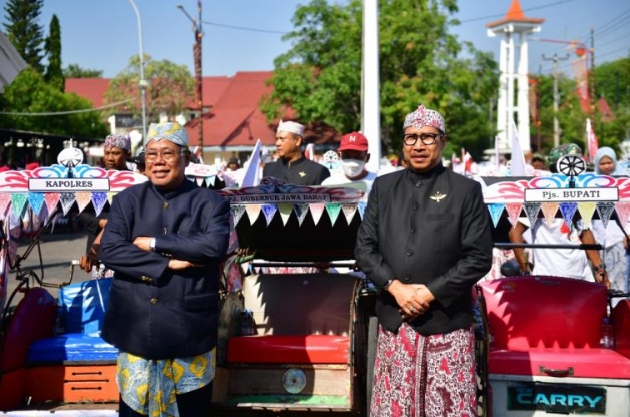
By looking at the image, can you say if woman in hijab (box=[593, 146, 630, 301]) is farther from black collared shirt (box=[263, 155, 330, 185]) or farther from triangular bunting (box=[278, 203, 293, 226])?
triangular bunting (box=[278, 203, 293, 226])

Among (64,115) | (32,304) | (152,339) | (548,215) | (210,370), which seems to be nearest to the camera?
(152,339)

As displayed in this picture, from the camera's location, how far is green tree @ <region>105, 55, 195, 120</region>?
5322cm

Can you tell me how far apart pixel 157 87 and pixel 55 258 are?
3768 centimetres

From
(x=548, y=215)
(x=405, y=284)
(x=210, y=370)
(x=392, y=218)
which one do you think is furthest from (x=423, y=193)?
(x=210, y=370)

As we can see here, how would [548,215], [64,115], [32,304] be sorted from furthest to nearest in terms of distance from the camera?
[64,115], [32,304], [548,215]

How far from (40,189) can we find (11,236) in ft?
2.84

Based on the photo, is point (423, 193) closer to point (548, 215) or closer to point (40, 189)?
point (548, 215)

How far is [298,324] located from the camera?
649 cm

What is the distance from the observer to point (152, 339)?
433 cm

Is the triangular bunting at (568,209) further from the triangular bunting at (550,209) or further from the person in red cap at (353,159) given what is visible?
the person in red cap at (353,159)

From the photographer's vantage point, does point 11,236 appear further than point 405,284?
Yes

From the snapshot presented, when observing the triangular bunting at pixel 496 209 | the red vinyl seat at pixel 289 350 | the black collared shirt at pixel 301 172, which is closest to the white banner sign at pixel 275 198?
the red vinyl seat at pixel 289 350

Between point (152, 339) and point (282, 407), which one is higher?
point (152, 339)

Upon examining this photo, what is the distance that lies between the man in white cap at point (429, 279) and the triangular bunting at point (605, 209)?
118cm
